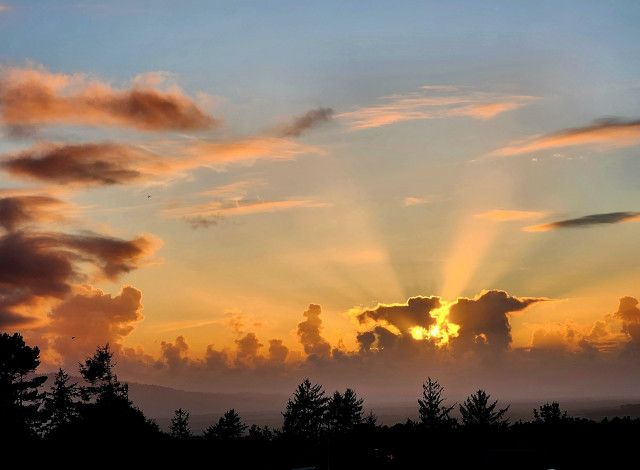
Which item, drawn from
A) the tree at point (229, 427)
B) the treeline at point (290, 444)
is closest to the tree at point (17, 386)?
the treeline at point (290, 444)

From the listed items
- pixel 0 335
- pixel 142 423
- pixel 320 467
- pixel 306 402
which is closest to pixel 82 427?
pixel 142 423

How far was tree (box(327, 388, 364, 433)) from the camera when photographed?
14800 cm

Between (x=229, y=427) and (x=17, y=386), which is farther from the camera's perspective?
(x=229, y=427)

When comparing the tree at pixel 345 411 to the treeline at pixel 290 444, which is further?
the tree at pixel 345 411

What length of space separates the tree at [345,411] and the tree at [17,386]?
219 feet

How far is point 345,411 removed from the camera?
14912cm

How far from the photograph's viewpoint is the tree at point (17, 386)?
88.6 metres

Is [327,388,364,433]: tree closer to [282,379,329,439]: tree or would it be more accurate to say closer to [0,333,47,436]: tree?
[282,379,329,439]: tree

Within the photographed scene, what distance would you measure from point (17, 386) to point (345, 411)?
242 ft

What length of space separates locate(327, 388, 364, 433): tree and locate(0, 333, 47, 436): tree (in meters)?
66.8

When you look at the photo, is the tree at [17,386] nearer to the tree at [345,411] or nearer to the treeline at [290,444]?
the treeline at [290,444]

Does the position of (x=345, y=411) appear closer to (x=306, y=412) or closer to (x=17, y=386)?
(x=306, y=412)

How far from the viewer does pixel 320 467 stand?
7869cm

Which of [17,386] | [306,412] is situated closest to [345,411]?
[306,412]
